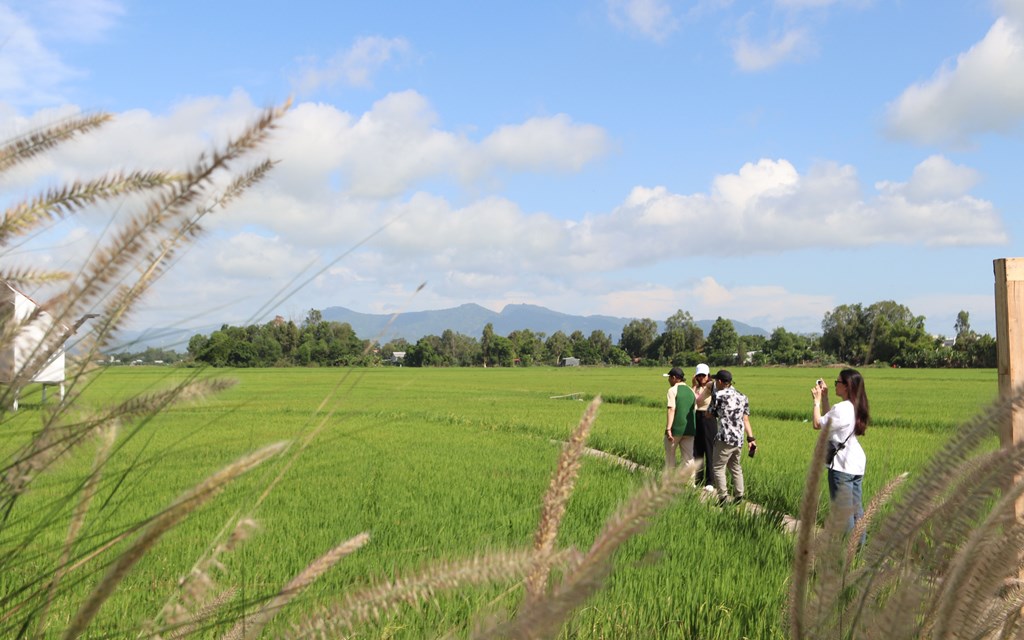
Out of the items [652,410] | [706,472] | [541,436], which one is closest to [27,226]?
[706,472]

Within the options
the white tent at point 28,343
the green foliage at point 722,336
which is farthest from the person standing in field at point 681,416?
the green foliage at point 722,336

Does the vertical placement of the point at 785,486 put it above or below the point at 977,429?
below

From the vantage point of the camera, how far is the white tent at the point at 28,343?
3.99ft

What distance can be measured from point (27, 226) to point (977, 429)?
143 cm

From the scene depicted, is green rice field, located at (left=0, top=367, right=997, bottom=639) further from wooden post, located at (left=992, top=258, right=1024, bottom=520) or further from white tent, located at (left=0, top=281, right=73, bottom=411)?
wooden post, located at (left=992, top=258, right=1024, bottom=520)

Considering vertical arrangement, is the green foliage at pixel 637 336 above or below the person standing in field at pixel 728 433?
above

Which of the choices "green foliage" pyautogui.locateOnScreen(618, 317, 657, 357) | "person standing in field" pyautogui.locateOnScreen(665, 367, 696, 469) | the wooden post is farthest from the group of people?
"green foliage" pyautogui.locateOnScreen(618, 317, 657, 357)

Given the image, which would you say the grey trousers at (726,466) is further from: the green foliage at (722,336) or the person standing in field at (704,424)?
the green foliage at (722,336)

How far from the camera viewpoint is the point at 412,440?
715 inches

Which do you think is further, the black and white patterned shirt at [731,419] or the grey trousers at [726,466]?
the grey trousers at [726,466]

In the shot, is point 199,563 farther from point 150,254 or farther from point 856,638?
point 856,638

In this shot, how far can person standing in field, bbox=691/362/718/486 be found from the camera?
35.4 ft

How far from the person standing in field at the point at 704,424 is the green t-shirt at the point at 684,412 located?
7.1 inches

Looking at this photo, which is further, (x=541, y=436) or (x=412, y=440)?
(x=541, y=436)
